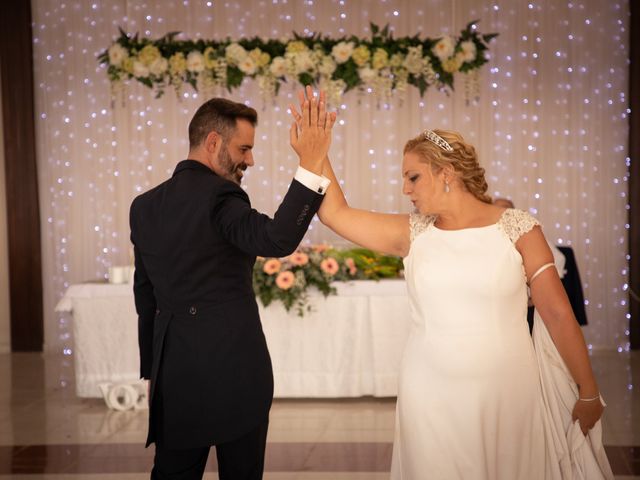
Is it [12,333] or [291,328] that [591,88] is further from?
[12,333]

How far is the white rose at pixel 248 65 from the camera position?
20.1ft

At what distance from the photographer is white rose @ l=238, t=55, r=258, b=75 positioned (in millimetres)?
6121

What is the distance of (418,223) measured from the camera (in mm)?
2537

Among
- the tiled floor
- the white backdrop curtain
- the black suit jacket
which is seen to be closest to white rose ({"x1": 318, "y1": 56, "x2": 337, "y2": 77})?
the white backdrop curtain

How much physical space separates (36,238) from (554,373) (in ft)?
23.0

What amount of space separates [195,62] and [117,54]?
59 centimetres

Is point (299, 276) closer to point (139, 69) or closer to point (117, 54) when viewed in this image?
point (139, 69)

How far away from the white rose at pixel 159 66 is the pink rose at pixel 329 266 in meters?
1.90

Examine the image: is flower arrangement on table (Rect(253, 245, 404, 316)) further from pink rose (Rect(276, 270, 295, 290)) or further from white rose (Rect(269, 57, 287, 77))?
Answer: white rose (Rect(269, 57, 287, 77))

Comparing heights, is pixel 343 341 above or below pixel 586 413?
below

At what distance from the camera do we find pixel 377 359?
5.77m

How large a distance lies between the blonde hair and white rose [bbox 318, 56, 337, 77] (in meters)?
3.76

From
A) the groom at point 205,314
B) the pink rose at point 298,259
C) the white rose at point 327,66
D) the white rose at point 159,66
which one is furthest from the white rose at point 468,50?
the groom at point 205,314

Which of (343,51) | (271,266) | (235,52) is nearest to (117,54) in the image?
(235,52)
